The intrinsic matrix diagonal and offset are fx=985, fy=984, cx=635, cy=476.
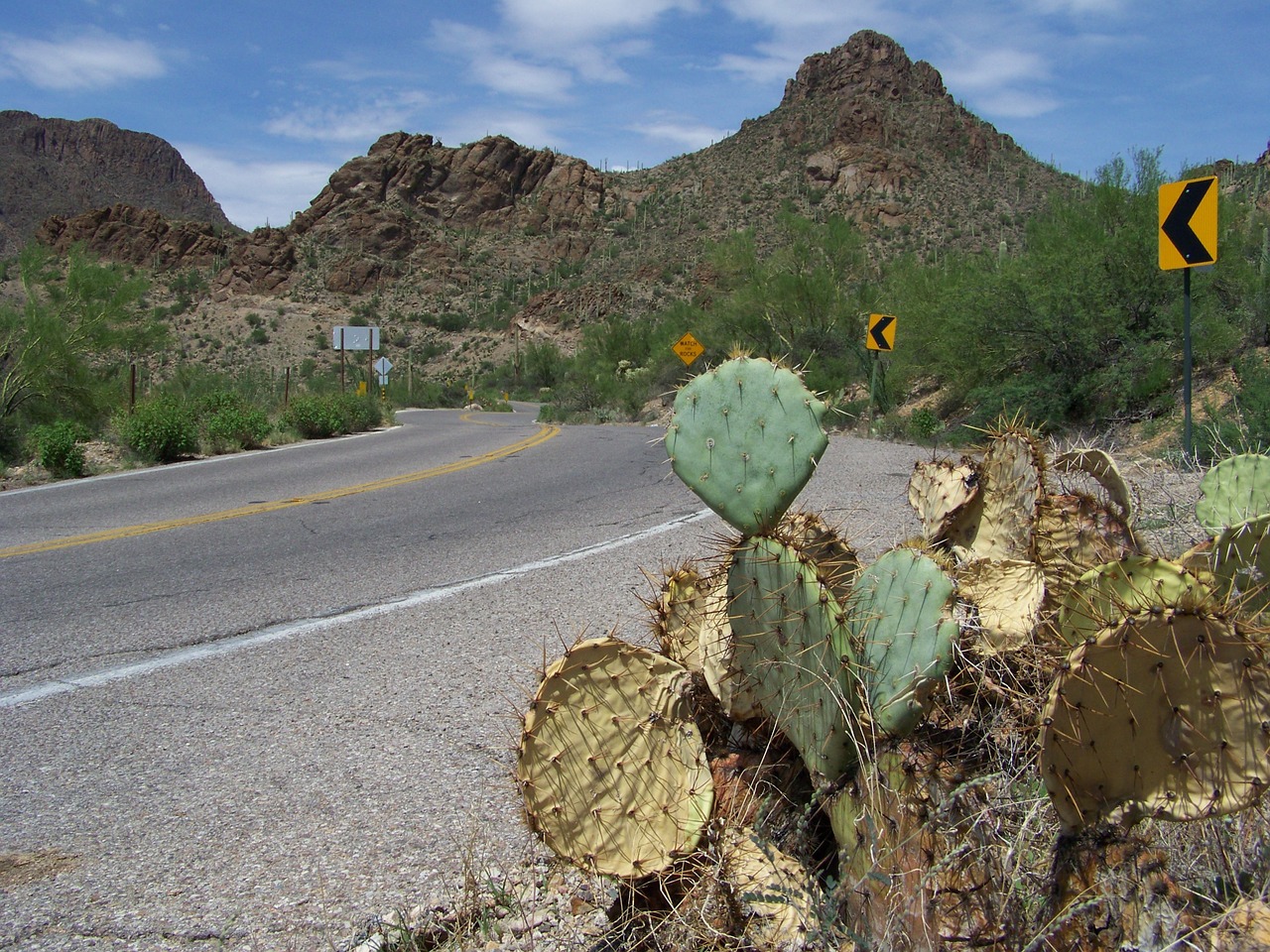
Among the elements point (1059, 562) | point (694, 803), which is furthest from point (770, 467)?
point (1059, 562)

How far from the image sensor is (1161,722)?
2.00 meters

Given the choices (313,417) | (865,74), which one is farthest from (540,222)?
(313,417)

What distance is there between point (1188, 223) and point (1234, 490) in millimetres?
7250

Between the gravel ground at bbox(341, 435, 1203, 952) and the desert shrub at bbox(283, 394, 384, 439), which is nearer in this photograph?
the gravel ground at bbox(341, 435, 1203, 952)

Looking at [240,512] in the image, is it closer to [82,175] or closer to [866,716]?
[866,716]

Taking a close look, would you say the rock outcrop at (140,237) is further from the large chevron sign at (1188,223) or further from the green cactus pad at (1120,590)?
the green cactus pad at (1120,590)

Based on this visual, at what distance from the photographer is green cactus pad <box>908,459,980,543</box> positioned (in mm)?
3654

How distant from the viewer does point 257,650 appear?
492 centimetres

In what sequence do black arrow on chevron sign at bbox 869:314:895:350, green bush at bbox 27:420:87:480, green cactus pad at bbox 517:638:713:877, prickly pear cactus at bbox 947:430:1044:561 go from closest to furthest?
green cactus pad at bbox 517:638:713:877, prickly pear cactus at bbox 947:430:1044:561, green bush at bbox 27:420:87:480, black arrow on chevron sign at bbox 869:314:895:350

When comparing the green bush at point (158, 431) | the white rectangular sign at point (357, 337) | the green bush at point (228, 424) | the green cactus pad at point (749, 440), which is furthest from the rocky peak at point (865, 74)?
the green cactus pad at point (749, 440)

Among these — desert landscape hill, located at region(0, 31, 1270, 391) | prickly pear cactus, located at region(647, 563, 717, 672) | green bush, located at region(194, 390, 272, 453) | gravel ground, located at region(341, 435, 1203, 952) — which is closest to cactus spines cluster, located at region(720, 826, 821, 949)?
gravel ground, located at region(341, 435, 1203, 952)

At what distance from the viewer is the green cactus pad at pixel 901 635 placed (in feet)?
7.33

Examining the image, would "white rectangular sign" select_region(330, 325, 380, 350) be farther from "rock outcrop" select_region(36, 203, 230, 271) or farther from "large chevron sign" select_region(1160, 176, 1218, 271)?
"rock outcrop" select_region(36, 203, 230, 271)

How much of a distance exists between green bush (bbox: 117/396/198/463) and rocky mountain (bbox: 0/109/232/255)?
299 feet
